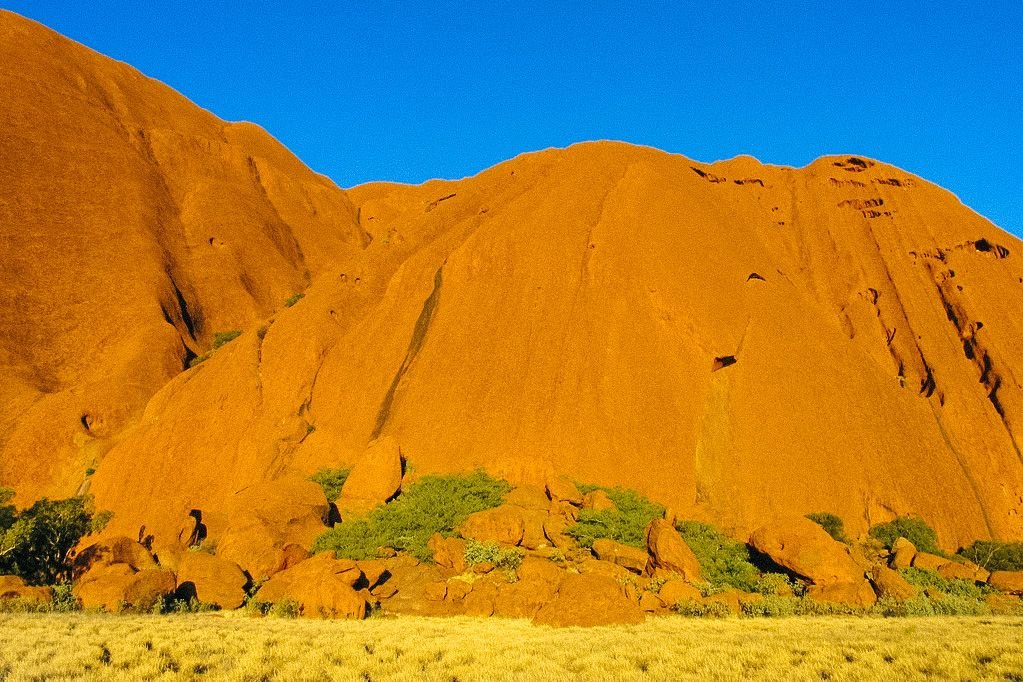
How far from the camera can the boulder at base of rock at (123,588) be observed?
16469mm

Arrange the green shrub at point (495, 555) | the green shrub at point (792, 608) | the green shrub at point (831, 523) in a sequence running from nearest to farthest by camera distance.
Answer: the green shrub at point (792, 608), the green shrub at point (495, 555), the green shrub at point (831, 523)

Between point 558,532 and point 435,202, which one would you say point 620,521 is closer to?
point 558,532

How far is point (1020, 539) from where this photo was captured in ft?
88.7

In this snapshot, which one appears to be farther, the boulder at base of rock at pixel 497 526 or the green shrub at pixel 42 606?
the boulder at base of rock at pixel 497 526

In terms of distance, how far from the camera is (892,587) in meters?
18.1

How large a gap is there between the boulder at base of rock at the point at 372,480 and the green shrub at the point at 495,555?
13.6 feet

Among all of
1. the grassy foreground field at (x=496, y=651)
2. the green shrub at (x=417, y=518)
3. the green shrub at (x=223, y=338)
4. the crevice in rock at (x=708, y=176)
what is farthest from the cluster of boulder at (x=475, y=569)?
the crevice in rock at (x=708, y=176)

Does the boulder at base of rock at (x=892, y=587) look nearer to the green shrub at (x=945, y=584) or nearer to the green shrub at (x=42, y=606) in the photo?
the green shrub at (x=945, y=584)

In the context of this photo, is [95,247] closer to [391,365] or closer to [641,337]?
[391,365]

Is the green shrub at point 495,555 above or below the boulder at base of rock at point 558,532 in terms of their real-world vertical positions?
below

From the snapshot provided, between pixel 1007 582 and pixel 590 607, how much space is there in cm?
1272

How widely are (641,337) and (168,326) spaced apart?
84.1 ft

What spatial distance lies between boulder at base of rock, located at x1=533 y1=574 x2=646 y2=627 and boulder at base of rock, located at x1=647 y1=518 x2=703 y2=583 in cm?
265

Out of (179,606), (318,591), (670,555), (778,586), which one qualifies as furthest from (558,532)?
(179,606)
